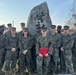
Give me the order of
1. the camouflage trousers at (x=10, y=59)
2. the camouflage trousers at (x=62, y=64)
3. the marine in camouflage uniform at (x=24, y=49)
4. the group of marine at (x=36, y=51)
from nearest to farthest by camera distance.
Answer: the group of marine at (x=36, y=51), the marine in camouflage uniform at (x=24, y=49), the camouflage trousers at (x=10, y=59), the camouflage trousers at (x=62, y=64)

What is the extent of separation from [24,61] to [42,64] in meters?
0.89

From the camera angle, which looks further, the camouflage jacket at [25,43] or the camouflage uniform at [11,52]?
the camouflage uniform at [11,52]

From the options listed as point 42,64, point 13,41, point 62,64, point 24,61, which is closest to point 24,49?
point 24,61

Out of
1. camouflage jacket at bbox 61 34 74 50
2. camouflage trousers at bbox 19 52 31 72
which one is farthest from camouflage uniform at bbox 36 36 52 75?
camouflage jacket at bbox 61 34 74 50

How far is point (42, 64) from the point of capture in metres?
12.1

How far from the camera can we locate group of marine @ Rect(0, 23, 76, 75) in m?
12.1

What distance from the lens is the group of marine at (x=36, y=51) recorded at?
1206 centimetres

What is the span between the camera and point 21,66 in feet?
40.7

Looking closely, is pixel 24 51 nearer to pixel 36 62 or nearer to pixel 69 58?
pixel 36 62

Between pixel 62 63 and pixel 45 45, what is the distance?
1.38 m

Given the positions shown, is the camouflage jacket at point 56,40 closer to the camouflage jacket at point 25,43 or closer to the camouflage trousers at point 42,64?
the camouflage trousers at point 42,64

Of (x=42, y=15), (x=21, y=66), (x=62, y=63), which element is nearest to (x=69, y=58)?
(x=62, y=63)

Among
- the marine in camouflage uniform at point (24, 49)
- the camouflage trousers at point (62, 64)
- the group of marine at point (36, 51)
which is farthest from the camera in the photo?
the camouflage trousers at point (62, 64)

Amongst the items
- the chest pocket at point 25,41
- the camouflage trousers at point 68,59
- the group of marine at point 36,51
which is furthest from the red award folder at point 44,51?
the camouflage trousers at point 68,59
